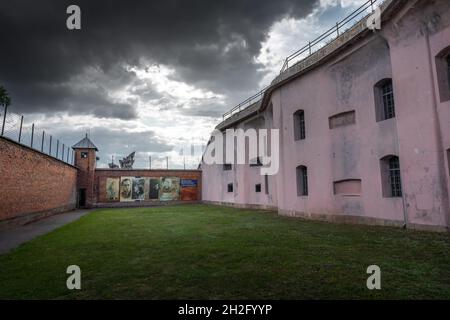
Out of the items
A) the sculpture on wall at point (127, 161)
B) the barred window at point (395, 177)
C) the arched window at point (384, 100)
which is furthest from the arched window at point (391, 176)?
the sculpture on wall at point (127, 161)

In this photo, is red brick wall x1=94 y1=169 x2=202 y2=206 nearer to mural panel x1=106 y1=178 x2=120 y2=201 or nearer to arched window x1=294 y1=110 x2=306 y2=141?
mural panel x1=106 y1=178 x2=120 y2=201

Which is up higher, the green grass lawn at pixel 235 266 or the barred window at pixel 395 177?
the barred window at pixel 395 177

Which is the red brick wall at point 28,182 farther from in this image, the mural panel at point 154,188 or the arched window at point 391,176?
the arched window at point 391,176

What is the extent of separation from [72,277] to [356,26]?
12.7 meters

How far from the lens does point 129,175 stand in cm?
3181

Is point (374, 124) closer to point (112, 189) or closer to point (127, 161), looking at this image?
point (112, 189)

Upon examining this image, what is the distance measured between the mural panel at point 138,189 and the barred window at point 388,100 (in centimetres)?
2597

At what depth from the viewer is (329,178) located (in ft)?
44.9

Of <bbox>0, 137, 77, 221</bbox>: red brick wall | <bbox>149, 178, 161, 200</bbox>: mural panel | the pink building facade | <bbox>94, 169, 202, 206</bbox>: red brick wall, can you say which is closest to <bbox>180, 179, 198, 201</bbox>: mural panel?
<bbox>94, 169, 202, 206</bbox>: red brick wall

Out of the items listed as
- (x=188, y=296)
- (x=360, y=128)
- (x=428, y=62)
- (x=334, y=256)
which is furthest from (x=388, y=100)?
(x=188, y=296)

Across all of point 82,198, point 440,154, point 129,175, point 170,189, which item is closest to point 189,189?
point 170,189

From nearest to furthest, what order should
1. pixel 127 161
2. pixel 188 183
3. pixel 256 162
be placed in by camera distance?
pixel 256 162
pixel 188 183
pixel 127 161

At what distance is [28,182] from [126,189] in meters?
Result: 16.2

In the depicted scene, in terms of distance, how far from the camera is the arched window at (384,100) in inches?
452
